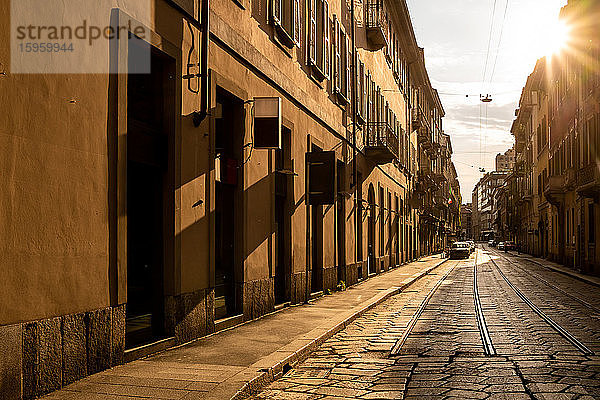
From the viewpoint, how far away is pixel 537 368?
8.31 meters

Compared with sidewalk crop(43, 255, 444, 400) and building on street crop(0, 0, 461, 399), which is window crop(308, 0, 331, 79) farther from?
sidewalk crop(43, 255, 444, 400)

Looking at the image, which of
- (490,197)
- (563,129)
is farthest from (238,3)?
(490,197)

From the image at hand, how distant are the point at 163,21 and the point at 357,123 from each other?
52.5ft

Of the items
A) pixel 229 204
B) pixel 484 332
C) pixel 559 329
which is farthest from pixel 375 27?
pixel 484 332

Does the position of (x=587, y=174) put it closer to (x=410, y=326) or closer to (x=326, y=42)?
(x=326, y=42)

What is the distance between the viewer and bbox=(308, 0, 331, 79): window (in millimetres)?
17266

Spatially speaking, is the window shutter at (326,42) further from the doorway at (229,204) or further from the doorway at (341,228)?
the doorway at (229,204)

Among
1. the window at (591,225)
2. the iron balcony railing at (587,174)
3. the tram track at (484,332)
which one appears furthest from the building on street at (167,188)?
the window at (591,225)

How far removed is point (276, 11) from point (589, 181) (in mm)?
18987

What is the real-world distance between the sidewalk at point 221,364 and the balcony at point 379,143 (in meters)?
13.4

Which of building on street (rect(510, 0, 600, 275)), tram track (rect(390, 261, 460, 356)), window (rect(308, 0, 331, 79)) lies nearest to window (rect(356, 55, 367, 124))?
window (rect(308, 0, 331, 79))

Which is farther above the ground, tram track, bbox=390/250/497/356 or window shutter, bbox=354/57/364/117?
window shutter, bbox=354/57/364/117

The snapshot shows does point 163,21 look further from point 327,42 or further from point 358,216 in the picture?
point 358,216

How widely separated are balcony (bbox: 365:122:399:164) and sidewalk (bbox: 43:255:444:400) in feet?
44.0
